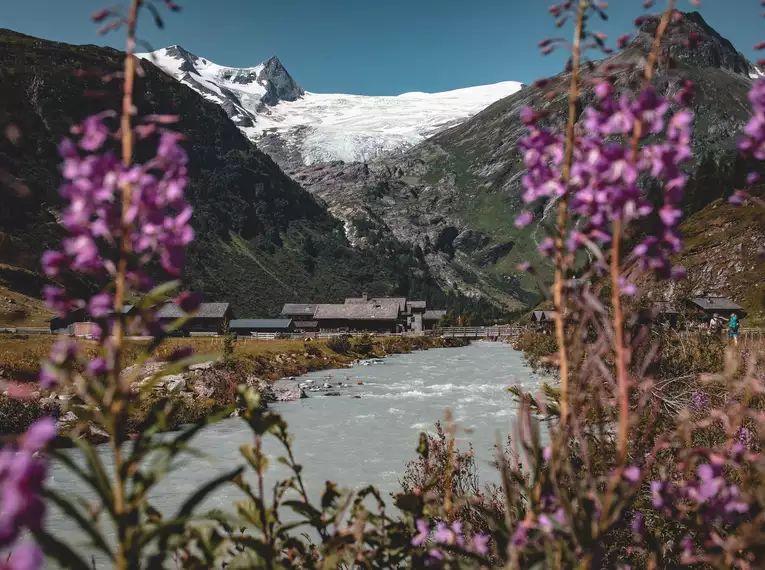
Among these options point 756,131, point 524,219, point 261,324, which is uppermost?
point 756,131

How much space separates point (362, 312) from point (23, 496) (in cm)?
10835

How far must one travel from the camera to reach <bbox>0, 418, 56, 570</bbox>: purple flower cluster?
104cm

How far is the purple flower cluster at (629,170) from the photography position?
195 centimetres

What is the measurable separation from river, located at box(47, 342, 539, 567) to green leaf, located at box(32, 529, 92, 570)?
290cm

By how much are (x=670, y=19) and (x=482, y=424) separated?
757 inches

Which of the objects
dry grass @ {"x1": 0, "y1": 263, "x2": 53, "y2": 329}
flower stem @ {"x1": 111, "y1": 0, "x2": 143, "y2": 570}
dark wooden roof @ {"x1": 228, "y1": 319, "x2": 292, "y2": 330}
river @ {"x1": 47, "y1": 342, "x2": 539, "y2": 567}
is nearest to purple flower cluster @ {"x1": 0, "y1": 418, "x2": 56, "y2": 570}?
flower stem @ {"x1": 111, "y1": 0, "x2": 143, "y2": 570}

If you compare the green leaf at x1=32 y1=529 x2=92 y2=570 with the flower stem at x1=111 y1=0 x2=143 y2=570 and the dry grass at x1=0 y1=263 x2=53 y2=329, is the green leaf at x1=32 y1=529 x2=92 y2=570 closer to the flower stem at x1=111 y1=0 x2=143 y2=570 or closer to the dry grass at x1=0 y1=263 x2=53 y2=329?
the flower stem at x1=111 y1=0 x2=143 y2=570

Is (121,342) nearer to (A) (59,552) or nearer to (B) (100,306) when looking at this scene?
(B) (100,306)

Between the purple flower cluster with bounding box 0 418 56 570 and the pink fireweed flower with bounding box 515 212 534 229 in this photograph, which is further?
the pink fireweed flower with bounding box 515 212 534 229

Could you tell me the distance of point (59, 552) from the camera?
1.62m

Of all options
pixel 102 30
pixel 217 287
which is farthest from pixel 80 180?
pixel 217 287

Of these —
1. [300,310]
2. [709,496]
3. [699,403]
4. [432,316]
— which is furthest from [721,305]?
[300,310]

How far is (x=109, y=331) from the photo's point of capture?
5.86ft

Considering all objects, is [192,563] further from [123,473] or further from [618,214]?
[618,214]
